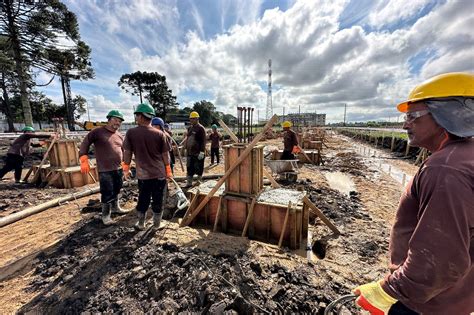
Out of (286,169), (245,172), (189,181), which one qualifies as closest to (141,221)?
(245,172)

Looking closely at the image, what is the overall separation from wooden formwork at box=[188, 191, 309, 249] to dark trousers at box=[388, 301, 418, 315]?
238 cm

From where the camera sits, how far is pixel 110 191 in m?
4.17

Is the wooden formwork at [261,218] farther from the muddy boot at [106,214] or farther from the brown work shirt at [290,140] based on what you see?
the brown work shirt at [290,140]

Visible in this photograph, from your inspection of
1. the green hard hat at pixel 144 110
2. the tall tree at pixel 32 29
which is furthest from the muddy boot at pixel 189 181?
the tall tree at pixel 32 29

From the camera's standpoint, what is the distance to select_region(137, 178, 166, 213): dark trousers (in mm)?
3742

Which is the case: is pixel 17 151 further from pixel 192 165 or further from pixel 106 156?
pixel 192 165

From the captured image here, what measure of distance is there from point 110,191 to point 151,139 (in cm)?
160

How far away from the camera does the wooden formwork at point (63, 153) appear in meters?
7.19

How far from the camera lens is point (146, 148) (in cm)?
360

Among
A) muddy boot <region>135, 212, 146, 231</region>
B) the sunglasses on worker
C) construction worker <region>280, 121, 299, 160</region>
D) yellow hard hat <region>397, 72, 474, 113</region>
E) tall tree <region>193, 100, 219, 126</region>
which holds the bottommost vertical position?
muddy boot <region>135, 212, 146, 231</region>

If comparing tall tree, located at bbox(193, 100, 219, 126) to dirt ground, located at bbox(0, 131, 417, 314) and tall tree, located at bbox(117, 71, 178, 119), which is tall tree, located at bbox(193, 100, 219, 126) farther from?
dirt ground, located at bbox(0, 131, 417, 314)

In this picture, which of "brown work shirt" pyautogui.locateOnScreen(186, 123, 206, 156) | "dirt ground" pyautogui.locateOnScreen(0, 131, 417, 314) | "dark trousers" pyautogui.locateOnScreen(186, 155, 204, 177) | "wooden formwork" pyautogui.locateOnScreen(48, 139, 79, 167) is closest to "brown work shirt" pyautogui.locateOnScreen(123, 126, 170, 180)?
"dirt ground" pyautogui.locateOnScreen(0, 131, 417, 314)

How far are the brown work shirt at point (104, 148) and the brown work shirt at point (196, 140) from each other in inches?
92.1

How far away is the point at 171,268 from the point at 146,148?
1992 mm
